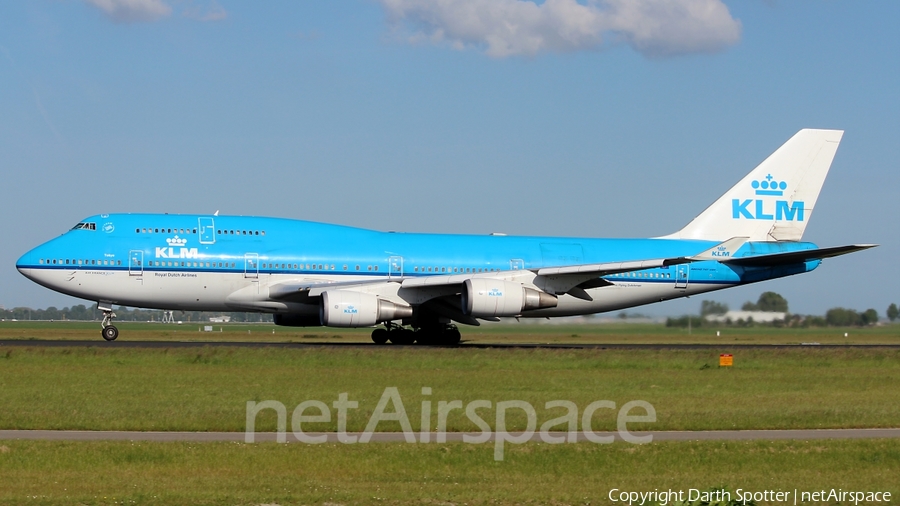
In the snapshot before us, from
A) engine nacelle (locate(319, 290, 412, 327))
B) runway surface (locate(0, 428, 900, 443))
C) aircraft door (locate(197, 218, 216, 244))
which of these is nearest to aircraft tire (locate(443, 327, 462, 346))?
engine nacelle (locate(319, 290, 412, 327))

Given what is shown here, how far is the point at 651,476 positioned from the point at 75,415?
381 inches

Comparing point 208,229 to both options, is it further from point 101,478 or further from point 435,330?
point 101,478

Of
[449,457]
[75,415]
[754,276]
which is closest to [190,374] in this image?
[75,415]

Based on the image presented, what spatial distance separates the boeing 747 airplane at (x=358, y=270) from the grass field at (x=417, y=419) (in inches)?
132

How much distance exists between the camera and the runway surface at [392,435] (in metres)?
15.1

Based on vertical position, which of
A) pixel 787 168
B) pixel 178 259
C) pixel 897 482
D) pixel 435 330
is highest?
pixel 787 168

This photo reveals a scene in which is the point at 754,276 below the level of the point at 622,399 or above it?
above

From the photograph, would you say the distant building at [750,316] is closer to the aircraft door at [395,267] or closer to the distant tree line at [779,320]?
the distant tree line at [779,320]

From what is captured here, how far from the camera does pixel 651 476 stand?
527 inches

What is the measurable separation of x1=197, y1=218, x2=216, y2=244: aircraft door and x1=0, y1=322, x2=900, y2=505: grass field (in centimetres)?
609

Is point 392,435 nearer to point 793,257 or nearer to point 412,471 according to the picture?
point 412,471

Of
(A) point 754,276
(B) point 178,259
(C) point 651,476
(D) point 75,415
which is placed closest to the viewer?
(C) point 651,476

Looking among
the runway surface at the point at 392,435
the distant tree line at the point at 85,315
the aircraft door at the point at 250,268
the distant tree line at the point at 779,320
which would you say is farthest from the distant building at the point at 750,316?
the distant tree line at the point at 85,315

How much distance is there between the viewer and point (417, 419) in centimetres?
1758
